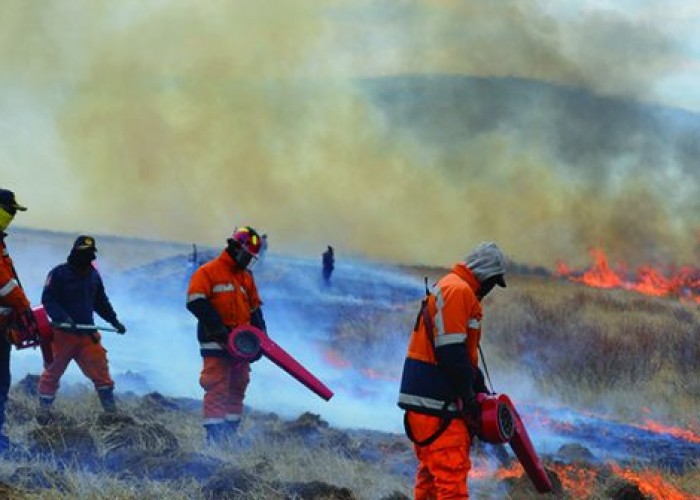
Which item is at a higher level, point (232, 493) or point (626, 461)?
point (626, 461)

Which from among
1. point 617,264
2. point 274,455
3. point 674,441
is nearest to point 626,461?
point 674,441

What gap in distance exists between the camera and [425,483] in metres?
5.14

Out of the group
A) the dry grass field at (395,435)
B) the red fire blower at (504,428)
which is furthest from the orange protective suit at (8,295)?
the red fire blower at (504,428)

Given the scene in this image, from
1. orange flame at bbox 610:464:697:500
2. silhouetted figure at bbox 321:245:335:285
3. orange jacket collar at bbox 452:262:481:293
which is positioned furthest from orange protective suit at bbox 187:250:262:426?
silhouetted figure at bbox 321:245:335:285

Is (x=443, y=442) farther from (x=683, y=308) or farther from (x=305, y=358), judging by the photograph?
(x=683, y=308)

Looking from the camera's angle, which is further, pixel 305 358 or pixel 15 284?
pixel 305 358

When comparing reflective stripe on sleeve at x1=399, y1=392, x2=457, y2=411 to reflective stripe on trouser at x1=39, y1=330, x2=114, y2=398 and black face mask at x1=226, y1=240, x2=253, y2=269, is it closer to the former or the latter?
black face mask at x1=226, y1=240, x2=253, y2=269

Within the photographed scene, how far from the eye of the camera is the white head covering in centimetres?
513

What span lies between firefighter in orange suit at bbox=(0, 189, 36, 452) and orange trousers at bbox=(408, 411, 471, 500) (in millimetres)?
3493

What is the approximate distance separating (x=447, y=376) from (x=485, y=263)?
2.29ft

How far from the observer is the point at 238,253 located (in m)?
8.03

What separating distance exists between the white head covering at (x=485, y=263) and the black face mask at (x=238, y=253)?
3.31m

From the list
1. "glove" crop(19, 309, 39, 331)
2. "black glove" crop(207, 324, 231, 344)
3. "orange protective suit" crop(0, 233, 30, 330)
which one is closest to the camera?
"orange protective suit" crop(0, 233, 30, 330)

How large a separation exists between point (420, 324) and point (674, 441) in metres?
6.20
